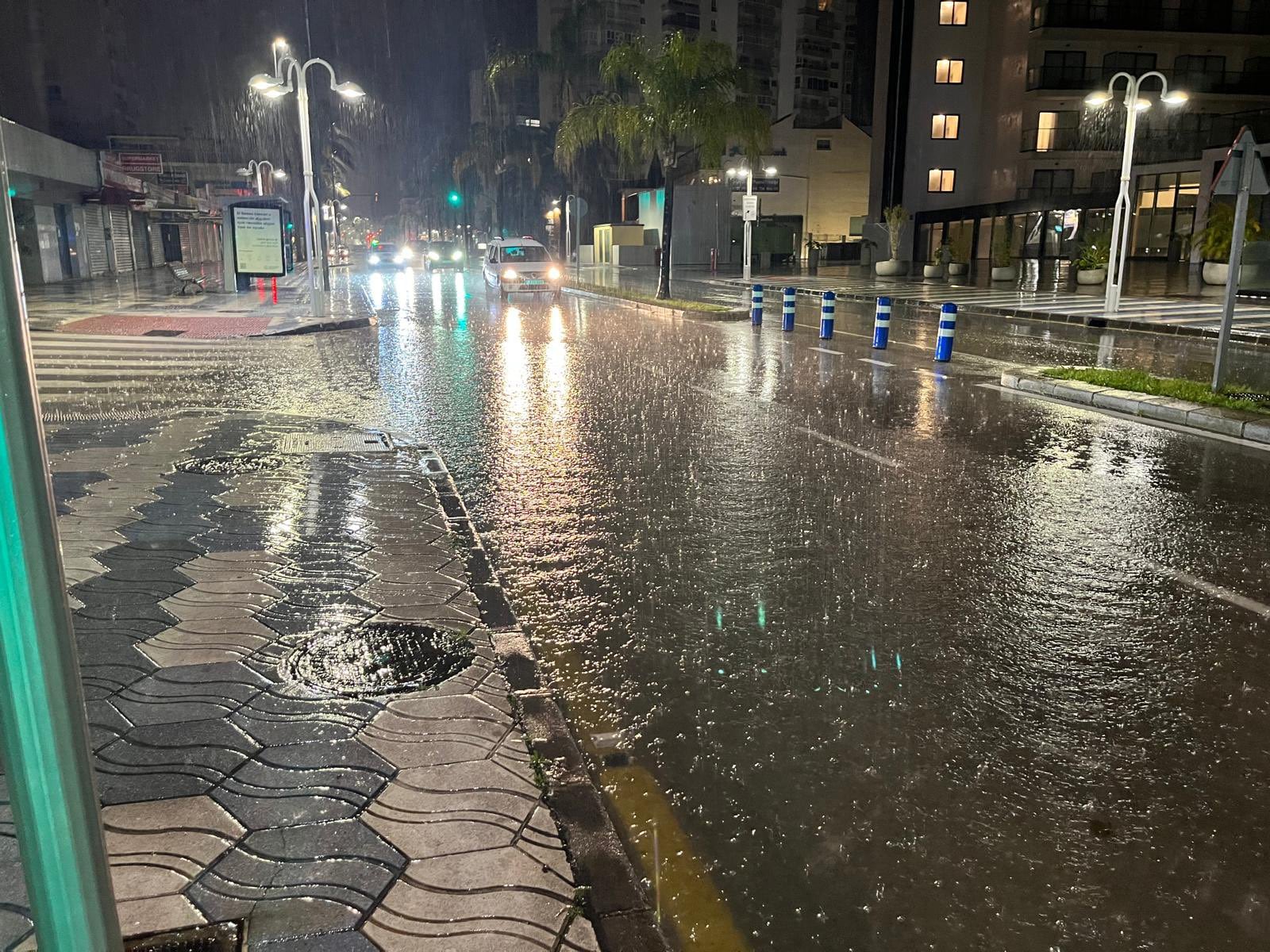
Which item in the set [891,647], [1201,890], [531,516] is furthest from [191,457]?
[1201,890]

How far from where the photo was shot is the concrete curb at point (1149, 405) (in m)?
10.0

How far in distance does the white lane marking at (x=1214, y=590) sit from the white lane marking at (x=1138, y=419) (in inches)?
170

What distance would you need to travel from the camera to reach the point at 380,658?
4730 mm

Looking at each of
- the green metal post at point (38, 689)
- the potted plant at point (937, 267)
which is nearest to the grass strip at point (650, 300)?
the potted plant at point (937, 267)

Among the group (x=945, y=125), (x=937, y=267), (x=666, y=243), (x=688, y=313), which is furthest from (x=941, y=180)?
(x=688, y=313)

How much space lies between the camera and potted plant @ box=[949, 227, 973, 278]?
4578cm

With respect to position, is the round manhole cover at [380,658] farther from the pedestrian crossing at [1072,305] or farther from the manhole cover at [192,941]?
the pedestrian crossing at [1072,305]

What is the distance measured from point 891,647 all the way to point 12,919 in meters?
3.77

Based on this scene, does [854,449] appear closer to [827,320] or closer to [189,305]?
[827,320]

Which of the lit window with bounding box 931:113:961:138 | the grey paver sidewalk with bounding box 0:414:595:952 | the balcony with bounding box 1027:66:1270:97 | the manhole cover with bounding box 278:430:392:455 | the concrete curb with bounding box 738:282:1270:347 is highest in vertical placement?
the balcony with bounding box 1027:66:1270:97

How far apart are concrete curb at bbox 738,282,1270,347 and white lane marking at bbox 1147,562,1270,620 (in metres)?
15.0

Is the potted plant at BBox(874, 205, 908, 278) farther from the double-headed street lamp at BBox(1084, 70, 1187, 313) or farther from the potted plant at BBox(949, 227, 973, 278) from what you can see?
the double-headed street lamp at BBox(1084, 70, 1187, 313)

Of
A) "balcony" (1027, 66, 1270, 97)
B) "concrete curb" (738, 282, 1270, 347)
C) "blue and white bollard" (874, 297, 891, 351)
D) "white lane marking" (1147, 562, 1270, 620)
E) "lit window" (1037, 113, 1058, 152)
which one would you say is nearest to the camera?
"white lane marking" (1147, 562, 1270, 620)

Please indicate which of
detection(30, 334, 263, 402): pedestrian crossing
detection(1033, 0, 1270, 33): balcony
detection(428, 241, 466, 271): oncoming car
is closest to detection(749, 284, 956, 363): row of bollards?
detection(30, 334, 263, 402): pedestrian crossing
